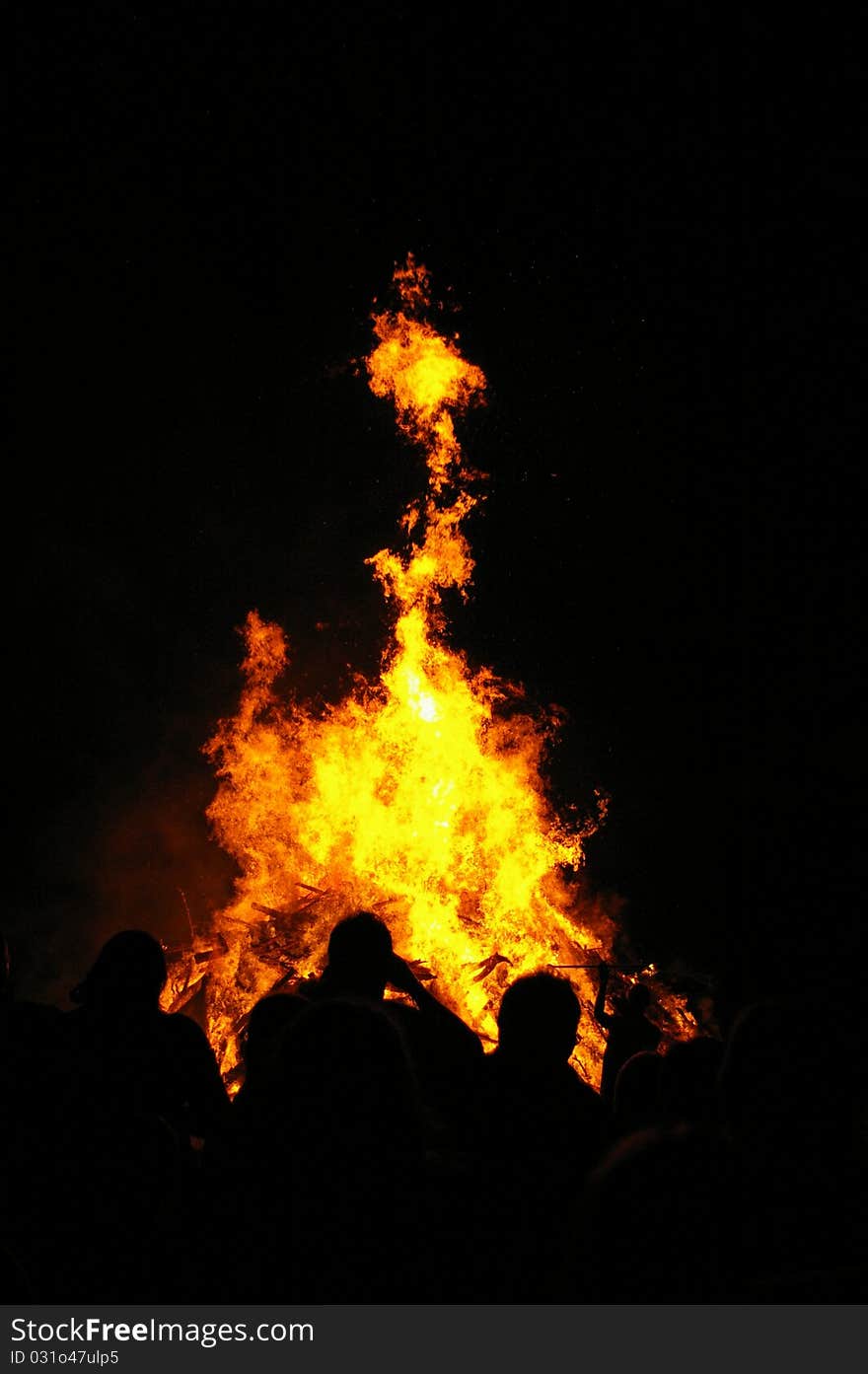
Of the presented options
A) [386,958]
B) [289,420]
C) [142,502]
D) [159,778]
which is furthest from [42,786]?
[386,958]

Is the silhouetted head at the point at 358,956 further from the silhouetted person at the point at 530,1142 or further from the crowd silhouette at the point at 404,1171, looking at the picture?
the silhouetted person at the point at 530,1142

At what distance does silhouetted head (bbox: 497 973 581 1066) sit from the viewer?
7.36 feet

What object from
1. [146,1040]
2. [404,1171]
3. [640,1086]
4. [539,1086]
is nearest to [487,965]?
[640,1086]

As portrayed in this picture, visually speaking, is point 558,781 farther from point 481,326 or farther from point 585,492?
point 481,326

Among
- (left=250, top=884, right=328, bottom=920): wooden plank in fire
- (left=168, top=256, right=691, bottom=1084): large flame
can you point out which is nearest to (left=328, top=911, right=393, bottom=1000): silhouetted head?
(left=168, top=256, right=691, bottom=1084): large flame

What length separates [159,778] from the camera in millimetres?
10523

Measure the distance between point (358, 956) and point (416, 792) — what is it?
6.80m

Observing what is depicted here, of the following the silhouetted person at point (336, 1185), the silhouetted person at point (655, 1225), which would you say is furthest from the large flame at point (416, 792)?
the silhouetted person at point (655, 1225)

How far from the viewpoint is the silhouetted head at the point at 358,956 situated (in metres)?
2.97

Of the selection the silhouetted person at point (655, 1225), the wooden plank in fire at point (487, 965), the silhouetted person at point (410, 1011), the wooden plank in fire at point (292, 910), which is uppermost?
the wooden plank in fire at point (292, 910)

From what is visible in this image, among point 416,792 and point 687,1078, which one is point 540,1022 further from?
point 416,792

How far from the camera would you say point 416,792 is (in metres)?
9.77

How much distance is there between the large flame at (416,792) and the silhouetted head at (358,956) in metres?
5.27

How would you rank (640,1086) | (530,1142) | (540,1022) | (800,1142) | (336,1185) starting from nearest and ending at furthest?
(336,1185), (800,1142), (530,1142), (540,1022), (640,1086)
